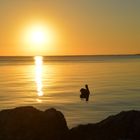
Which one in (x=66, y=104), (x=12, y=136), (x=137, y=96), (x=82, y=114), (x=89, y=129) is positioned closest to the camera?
(x=12, y=136)

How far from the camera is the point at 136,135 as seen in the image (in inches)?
593

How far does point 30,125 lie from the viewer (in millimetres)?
15039

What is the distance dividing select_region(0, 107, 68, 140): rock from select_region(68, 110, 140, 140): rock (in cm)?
93

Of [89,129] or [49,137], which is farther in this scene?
[89,129]

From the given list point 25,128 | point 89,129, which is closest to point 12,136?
point 25,128

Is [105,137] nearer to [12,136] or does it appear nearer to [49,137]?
[49,137]

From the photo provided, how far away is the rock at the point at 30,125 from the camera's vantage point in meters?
14.9

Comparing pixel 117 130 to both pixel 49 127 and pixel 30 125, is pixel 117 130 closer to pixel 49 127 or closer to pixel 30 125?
pixel 49 127

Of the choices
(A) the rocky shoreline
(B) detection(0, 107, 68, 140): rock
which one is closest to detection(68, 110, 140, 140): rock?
(A) the rocky shoreline

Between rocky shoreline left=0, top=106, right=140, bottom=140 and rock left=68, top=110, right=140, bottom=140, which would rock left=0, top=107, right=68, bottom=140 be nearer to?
rocky shoreline left=0, top=106, right=140, bottom=140

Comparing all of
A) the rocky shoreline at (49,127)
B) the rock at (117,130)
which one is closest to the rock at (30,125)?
the rocky shoreline at (49,127)

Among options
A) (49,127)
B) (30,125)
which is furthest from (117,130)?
(30,125)

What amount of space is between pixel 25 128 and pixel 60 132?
1354 millimetres

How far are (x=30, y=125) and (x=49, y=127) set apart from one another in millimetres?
705
